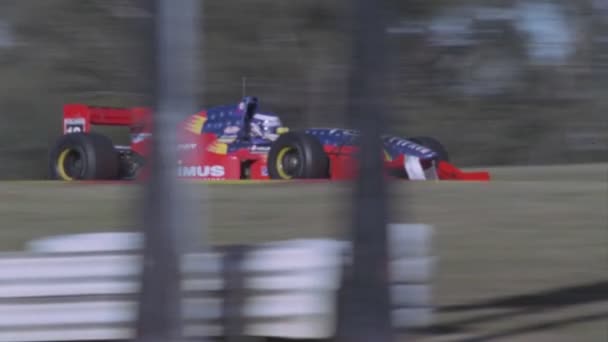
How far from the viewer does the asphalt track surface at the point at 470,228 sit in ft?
22.6

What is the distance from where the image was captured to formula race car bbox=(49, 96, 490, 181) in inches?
560

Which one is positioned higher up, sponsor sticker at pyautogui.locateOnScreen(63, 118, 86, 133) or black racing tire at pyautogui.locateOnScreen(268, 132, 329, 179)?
sponsor sticker at pyautogui.locateOnScreen(63, 118, 86, 133)

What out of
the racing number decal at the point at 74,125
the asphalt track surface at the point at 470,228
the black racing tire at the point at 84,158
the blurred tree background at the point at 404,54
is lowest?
the asphalt track surface at the point at 470,228

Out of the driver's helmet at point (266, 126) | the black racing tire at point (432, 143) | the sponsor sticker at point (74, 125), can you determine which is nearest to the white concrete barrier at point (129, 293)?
the black racing tire at point (432, 143)

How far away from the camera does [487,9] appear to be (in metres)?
8.85

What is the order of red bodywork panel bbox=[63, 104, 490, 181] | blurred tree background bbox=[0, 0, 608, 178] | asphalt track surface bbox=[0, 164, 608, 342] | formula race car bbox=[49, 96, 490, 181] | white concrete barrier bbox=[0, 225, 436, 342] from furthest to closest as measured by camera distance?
red bodywork panel bbox=[63, 104, 490, 181], formula race car bbox=[49, 96, 490, 181], blurred tree background bbox=[0, 0, 608, 178], asphalt track surface bbox=[0, 164, 608, 342], white concrete barrier bbox=[0, 225, 436, 342]

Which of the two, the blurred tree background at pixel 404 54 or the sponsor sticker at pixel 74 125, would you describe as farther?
the sponsor sticker at pixel 74 125

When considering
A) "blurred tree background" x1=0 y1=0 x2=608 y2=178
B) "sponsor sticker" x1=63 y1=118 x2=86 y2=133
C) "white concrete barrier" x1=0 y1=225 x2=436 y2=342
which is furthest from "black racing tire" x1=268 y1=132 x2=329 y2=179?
"white concrete barrier" x1=0 y1=225 x2=436 y2=342

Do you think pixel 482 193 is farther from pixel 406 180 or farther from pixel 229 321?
pixel 229 321

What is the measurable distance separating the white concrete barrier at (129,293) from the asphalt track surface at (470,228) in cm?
37

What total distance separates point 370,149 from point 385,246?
465 millimetres

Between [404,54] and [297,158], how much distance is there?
5.59 metres

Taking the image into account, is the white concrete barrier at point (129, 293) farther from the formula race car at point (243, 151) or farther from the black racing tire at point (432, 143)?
the black racing tire at point (432, 143)

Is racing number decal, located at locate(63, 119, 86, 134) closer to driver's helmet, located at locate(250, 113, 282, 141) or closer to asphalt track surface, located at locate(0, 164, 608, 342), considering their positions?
asphalt track surface, located at locate(0, 164, 608, 342)
